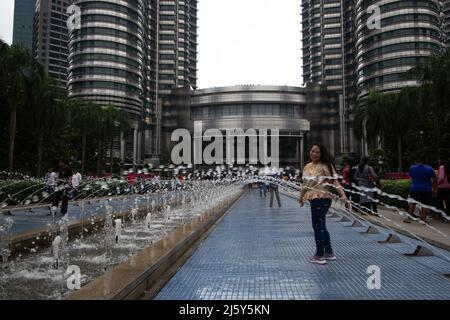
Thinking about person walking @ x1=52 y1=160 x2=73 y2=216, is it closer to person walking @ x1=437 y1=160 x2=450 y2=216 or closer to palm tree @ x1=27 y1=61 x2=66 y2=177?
person walking @ x1=437 y1=160 x2=450 y2=216

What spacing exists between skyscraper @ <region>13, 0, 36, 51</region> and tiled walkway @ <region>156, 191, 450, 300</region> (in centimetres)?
19763

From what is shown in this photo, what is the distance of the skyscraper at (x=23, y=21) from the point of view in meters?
184

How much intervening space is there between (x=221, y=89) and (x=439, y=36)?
45293mm

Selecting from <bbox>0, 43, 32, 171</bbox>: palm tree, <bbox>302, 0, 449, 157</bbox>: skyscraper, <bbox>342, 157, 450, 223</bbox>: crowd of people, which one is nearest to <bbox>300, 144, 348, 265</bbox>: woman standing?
<bbox>342, 157, 450, 223</bbox>: crowd of people

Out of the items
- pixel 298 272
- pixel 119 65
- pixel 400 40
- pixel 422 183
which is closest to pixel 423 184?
pixel 422 183

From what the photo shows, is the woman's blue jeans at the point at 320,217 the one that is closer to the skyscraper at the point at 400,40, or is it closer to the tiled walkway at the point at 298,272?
the tiled walkway at the point at 298,272

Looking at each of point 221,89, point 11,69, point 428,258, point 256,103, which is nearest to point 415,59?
point 256,103

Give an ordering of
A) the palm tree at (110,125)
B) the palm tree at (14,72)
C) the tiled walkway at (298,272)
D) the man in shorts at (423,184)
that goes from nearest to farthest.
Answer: the tiled walkway at (298,272) → the man in shorts at (423,184) → the palm tree at (14,72) → the palm tree at (110,125)

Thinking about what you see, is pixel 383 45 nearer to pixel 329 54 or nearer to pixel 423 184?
pixel 329 54

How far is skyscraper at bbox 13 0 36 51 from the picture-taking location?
603 feet

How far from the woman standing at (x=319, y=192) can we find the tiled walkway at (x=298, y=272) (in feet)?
0.93

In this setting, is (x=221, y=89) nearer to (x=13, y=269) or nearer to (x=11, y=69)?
(x=11, y=69)

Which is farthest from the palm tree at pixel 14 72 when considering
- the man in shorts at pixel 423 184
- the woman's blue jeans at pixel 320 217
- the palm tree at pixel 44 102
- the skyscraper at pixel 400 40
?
the skyscraper at pixel 400 40

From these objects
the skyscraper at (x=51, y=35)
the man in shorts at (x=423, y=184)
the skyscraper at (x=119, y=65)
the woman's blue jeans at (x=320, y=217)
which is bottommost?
the woman's blue jeans at (x=320, y=217)
